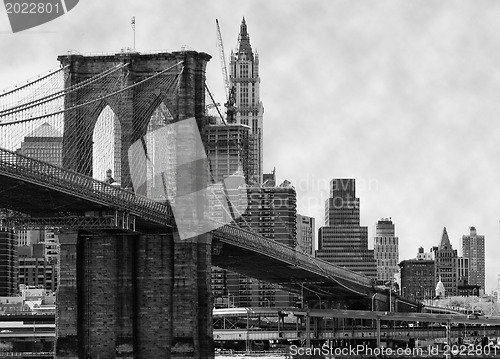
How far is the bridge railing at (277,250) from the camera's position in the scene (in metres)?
130

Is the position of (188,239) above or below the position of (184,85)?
below

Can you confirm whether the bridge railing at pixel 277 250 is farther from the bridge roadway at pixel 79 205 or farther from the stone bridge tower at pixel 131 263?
the stone bridge tower at pixel 131 263

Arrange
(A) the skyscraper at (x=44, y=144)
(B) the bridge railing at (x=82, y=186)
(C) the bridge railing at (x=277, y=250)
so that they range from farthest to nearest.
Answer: (C) the bridge railing at (x=277, y=250) < (A) the skyscraper at (x=44, y=144) < (B) the bridge railing at (x=82, y=186)

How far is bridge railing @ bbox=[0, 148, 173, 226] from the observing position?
320ft

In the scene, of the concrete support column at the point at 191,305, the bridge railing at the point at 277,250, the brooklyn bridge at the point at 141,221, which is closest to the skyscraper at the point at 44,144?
the brooklyn bridge at the point at 141,221

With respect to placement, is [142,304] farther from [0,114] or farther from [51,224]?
[0,114]

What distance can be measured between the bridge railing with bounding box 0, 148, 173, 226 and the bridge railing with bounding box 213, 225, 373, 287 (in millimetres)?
9490

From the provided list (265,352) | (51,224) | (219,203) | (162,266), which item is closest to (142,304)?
(162,266)

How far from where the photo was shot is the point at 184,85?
116m

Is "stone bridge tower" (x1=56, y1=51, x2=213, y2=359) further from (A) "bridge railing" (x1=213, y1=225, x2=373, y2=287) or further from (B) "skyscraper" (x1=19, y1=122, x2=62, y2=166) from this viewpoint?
(A) "bridge railing" (x1=213, y1=225, x2=373, y2=287)

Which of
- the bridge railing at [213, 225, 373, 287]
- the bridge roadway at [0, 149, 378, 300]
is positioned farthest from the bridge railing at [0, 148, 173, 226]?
the bridge railing at [213, 225, 373, 287]

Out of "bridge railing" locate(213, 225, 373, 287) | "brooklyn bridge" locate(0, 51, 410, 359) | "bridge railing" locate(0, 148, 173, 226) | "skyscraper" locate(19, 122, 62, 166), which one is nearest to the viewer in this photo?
"bridge railing" locate(0, 148, 173, 226)

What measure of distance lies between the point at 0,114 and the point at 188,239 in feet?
71.8

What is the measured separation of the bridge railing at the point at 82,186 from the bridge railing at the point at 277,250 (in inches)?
374
